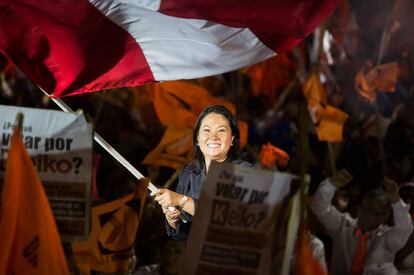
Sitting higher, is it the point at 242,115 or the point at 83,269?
the point at 242,115

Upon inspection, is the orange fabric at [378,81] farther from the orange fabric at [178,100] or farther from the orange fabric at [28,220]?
the orange fabric at [28,220]

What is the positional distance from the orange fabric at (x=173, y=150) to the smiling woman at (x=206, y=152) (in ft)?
6.66

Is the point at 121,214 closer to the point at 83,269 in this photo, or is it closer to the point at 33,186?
the point at 83,269

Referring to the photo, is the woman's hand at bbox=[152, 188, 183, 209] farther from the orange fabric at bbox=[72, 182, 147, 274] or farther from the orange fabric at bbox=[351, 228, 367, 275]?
the orange fabric at bbox=[351, 228, 367, 275]

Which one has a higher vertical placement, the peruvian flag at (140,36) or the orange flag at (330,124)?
the peruvian flag at (140,36)

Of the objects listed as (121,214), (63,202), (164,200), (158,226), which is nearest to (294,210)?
(164,200)

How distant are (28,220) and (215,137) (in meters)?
1.12

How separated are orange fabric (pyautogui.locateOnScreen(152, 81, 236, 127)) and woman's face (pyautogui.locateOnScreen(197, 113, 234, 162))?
2.57 meters

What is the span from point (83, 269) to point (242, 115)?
14.8ft

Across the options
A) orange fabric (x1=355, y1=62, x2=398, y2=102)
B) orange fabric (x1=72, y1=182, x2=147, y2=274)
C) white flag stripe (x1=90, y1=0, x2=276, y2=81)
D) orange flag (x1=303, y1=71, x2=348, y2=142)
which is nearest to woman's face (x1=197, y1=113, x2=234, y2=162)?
white flag stripe (x1=90, y1=0, x2=276, y2=81)

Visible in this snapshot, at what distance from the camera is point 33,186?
4.09 metres

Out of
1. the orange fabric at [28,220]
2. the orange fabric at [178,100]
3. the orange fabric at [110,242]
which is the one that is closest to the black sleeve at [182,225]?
the orange fabric at [110,242]

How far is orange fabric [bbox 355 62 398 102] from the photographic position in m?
8.38

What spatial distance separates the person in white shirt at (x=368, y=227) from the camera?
20.0ft
